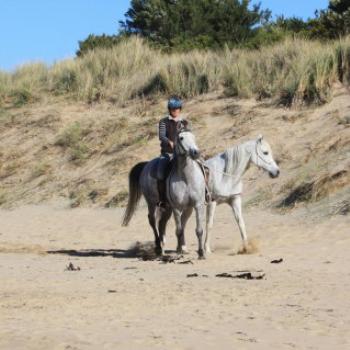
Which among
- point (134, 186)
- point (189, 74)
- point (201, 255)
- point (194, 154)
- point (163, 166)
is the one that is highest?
point (189, 74)

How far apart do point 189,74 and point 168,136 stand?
44.0 feet

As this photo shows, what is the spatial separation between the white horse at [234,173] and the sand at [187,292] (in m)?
0.65

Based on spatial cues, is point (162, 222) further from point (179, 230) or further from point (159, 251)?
point (179, 230)

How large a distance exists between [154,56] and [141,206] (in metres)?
10.8

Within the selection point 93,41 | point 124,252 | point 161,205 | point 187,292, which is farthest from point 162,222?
point 93,41

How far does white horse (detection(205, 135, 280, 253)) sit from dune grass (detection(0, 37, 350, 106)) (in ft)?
28.3

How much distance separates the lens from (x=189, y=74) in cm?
2895

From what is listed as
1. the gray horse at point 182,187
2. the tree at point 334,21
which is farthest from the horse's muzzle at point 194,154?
the tree at point 334,21

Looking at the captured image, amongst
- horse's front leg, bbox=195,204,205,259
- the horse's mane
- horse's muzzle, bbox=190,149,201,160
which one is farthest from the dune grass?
horse's muzzle, bbox=190,149,201,160

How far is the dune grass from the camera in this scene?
991 inches

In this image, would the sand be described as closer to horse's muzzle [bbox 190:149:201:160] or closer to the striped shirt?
horse's muzzle [bbox 190:149:201:160]

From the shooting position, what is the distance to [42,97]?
32.6m

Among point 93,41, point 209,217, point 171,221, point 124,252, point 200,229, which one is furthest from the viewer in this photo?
point 93,41

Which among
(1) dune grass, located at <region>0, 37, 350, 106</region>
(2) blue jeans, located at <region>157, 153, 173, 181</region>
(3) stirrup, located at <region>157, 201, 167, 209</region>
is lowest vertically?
(3) stirrup, located at <region>157, 201, 167, 209</region>
